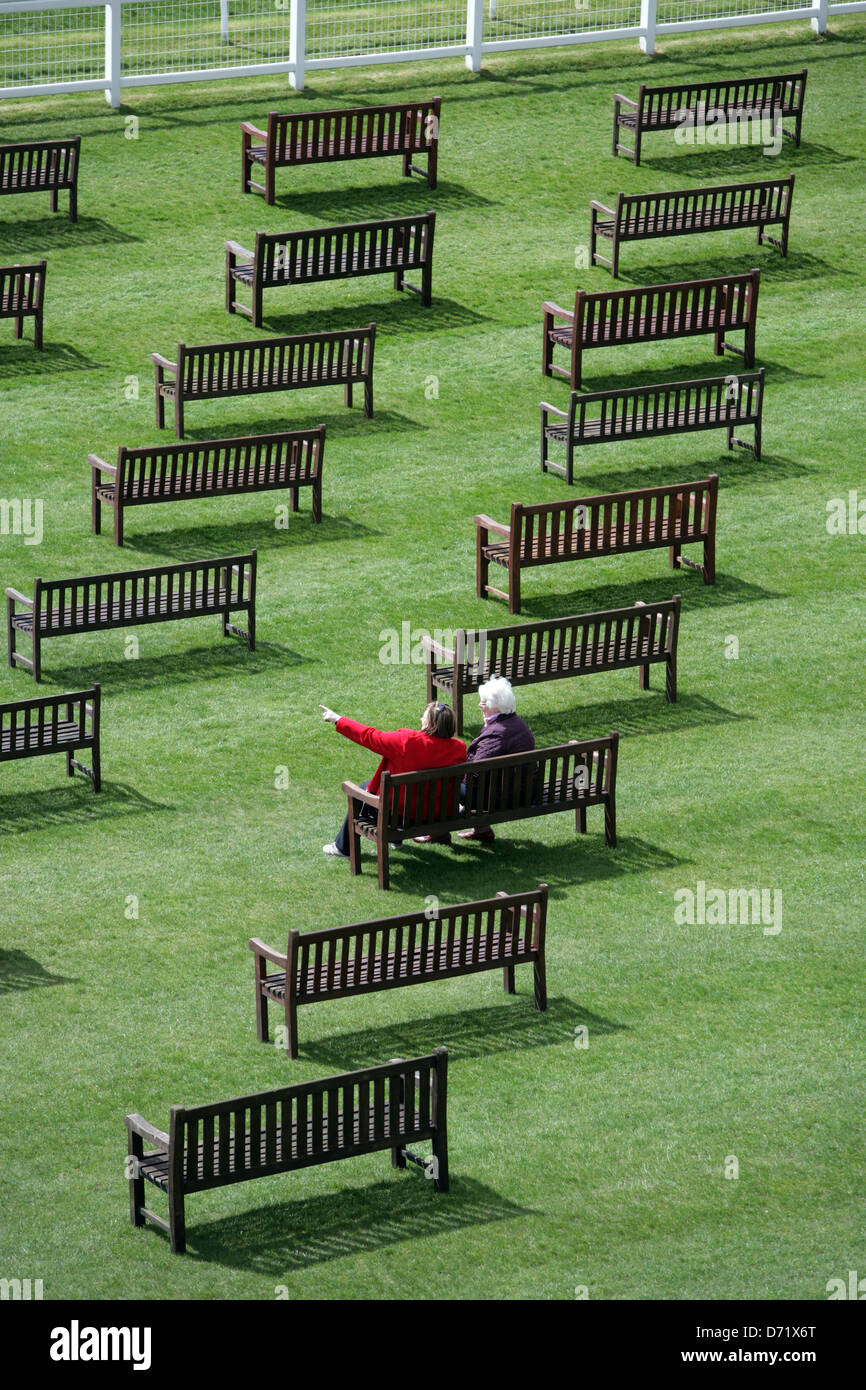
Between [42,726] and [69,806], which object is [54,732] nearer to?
[42,726]

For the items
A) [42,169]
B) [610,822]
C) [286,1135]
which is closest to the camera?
[286,1135]

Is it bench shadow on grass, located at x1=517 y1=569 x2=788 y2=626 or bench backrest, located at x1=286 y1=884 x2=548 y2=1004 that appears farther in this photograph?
bench shadow on grass, located at x1=517 y1=569 x2=788 y2=626

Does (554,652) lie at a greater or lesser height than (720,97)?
lesser

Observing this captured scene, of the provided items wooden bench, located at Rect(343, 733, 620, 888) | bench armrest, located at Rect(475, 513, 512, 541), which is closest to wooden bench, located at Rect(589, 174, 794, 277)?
bench armrest, located at Rect(475, 513, 512, 541)

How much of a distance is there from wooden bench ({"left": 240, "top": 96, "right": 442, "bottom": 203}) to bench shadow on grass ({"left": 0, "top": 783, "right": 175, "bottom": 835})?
439 inches

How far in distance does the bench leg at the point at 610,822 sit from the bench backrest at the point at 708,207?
1050 cm

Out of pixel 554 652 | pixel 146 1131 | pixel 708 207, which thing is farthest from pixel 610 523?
pixel 146 1131

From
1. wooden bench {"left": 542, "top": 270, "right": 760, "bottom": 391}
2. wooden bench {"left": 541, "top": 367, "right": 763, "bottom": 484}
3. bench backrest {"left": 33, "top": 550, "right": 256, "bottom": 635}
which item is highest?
wooden bench {"left": 542, "top": 270, "right": 760, "bottom": 391}

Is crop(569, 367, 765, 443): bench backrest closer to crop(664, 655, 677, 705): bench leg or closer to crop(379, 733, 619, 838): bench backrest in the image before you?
crop(664, 655, 677, 705): bench leg

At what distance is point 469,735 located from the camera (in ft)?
56.6

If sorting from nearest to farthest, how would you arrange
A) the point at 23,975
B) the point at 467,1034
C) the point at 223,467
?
the point at 467,1034, the point at 23,975, the point at 223,467

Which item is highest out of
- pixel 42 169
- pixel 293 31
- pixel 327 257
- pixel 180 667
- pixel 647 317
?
pixel 293 31

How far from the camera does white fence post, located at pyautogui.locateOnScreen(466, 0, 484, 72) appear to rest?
29.5 metres

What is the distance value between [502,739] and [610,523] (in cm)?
383
